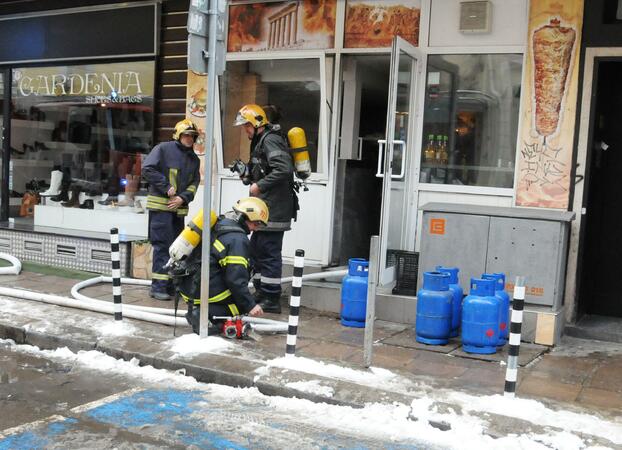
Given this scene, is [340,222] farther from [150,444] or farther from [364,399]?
[150,444]

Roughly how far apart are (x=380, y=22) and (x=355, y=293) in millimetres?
3375

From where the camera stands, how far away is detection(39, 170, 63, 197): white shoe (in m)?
12.1

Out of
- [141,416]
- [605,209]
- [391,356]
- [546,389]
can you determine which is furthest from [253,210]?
[605,209]

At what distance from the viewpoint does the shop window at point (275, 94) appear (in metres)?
9.32

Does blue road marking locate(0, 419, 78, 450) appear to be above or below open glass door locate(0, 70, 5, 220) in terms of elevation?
below

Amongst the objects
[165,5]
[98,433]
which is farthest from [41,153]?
[98,433]

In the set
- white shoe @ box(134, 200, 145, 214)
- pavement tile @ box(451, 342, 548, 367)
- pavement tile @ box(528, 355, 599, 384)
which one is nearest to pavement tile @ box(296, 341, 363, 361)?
pavement tile @ box(451, 342, 548, 367)

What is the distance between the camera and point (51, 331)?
7.13 meters

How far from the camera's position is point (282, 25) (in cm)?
934

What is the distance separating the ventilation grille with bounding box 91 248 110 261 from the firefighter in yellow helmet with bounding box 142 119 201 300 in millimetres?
1737

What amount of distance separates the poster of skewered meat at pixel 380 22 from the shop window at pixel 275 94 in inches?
25.2

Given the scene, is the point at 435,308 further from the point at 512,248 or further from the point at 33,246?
the point at 33,246

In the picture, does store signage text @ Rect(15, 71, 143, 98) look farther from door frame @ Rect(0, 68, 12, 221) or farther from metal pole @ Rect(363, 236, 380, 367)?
metal pole @ Rect(363, 236, 380, 367)

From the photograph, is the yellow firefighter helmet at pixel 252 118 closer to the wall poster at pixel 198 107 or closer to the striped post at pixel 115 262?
the striped post at pixel 115 262
